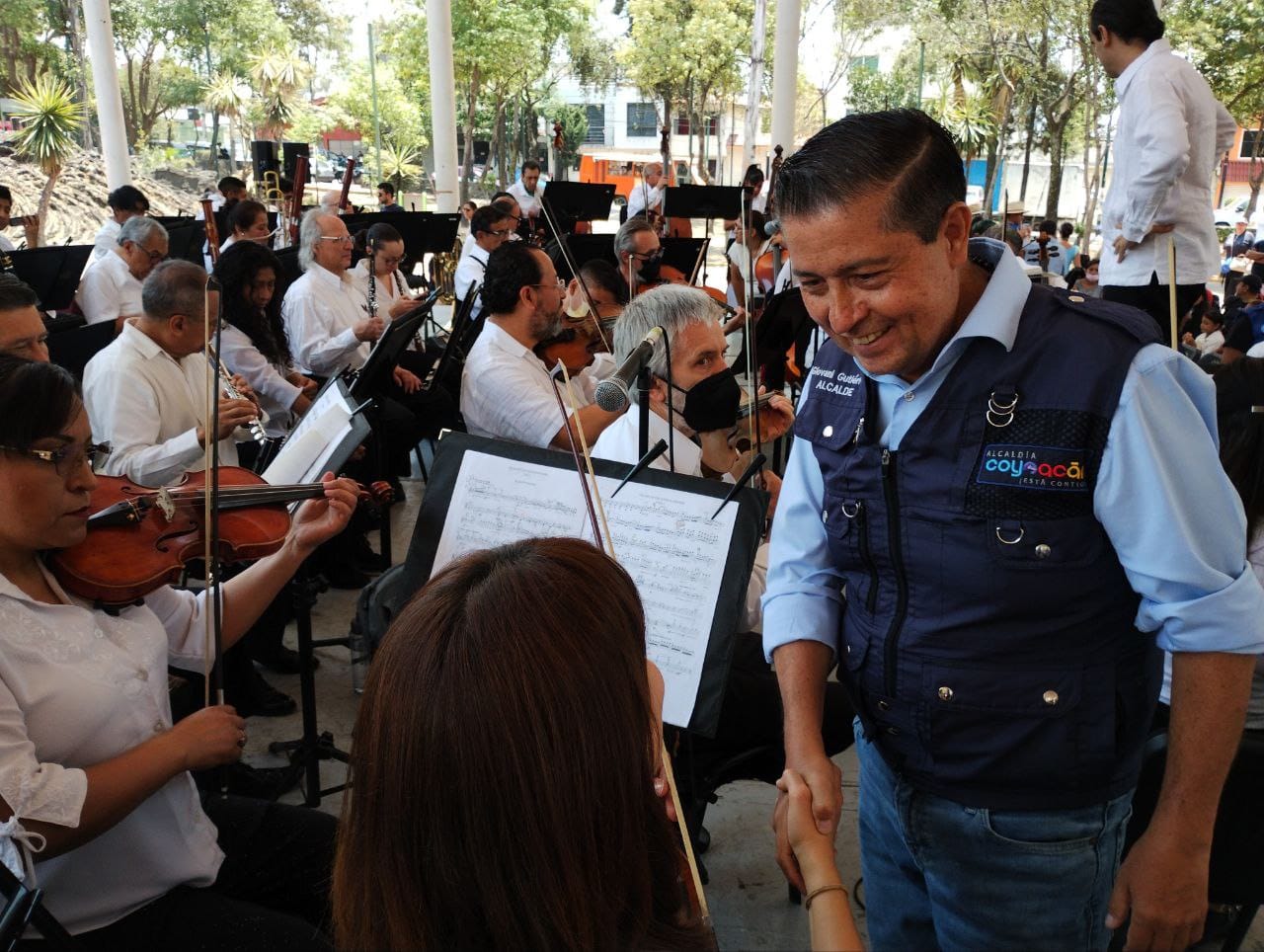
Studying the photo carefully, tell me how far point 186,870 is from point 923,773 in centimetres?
132

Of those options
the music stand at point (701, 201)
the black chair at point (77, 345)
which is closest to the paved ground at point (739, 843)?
the black chair at point (77, 345)

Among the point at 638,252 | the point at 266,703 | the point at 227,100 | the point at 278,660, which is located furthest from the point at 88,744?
the point at 227,100

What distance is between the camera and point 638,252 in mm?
6719

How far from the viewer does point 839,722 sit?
2504 millimetres

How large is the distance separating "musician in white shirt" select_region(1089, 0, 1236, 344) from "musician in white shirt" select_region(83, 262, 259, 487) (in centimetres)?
334

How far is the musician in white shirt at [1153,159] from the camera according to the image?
3.58 meters

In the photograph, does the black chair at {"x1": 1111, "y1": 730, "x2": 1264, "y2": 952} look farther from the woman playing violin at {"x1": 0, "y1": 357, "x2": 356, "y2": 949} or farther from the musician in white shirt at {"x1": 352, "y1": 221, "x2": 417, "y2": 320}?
the musician in white shirt at {"x1": 352, "y1": 221, "x2": 417, "y2": 320}

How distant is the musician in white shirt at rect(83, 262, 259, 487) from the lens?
3471 mm

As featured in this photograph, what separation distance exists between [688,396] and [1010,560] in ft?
5.62

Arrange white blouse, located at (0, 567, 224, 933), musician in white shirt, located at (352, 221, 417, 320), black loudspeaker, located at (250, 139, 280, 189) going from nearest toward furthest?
white blouse, located at (0, 567, 224, 933) → musician in white shirt, located at (352, 221, 417, 320) → black loudspeaker, located at (250, 139, 280, 189)

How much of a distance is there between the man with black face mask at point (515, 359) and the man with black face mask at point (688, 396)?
2.88ft

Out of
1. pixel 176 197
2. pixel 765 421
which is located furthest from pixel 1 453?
pixel 176 197

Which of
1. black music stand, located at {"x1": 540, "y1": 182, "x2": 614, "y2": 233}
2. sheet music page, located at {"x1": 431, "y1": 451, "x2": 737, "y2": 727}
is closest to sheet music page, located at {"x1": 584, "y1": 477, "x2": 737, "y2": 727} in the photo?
sheet music page, located at {"x1": 431, "y1": 451, "x2": 737, "y2": 727}

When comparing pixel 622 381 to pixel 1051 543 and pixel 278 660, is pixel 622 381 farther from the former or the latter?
pixel 278 660
